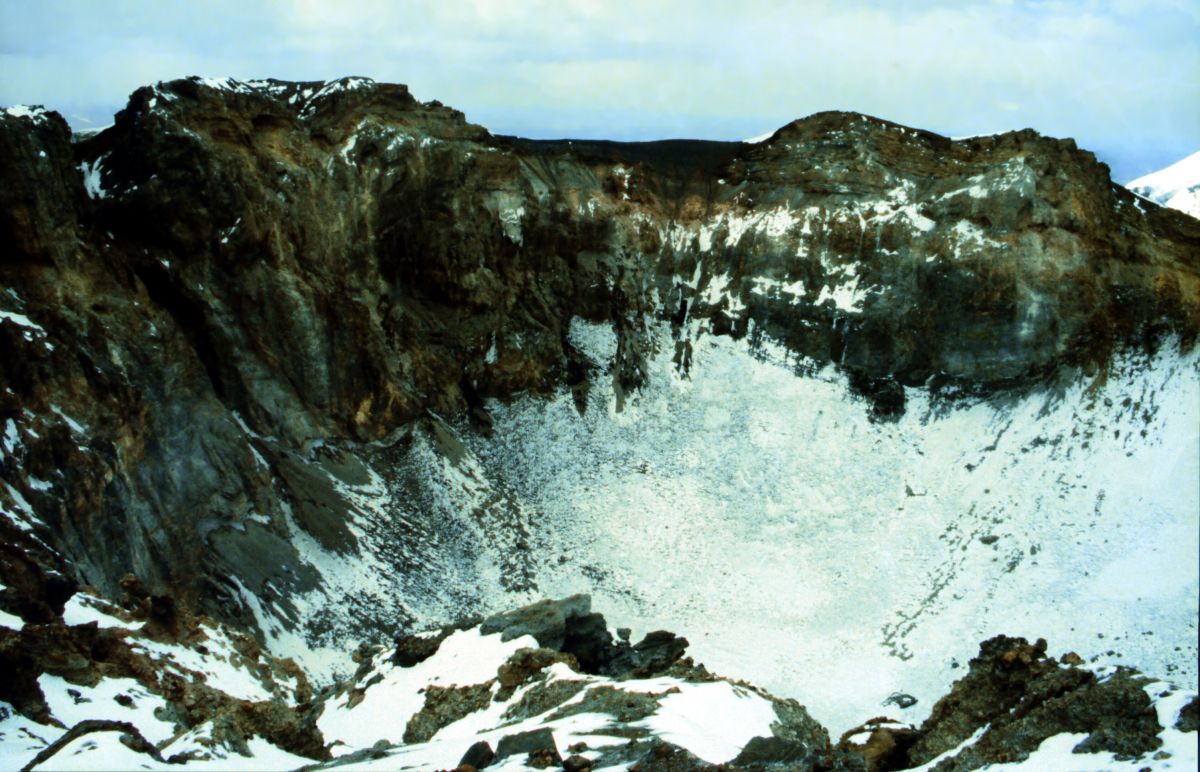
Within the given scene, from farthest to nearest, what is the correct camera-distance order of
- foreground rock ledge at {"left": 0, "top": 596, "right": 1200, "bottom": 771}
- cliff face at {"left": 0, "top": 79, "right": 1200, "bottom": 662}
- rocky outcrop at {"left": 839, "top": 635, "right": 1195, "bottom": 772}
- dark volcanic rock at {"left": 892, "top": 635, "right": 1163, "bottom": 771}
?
1. cliff face at {"left": 0, "top": 79, "right": 1200, "bottom": 662}
2. foreground rock ledge at {"left": 0, "top": 596, "right": 1200, "bottom": 771}
3. dark volcanic rock at {"left": 892, "top": 635, "right": 1163, "bottom": 771}
4. rocky outcrop at {"left": 839, "top": 635, "right": 1195, "bottom": 772}

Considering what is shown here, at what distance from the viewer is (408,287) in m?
50.1

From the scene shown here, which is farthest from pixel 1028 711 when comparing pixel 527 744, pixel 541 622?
pixel 541 622

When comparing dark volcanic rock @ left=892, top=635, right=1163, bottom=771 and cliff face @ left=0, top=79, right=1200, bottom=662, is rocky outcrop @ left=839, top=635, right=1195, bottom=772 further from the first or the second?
cliff face @ left=0, top=79, right=1200, bottom=662

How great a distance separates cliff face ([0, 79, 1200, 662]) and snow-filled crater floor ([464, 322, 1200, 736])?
1536mm

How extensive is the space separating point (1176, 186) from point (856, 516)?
87985 millimetres

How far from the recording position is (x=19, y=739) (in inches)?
842

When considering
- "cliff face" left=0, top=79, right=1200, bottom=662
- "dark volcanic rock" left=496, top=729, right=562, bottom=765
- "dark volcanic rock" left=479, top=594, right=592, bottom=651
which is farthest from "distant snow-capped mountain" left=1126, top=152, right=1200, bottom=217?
"dark volcanic rock" left=496, top=729, right=562, bottom=765

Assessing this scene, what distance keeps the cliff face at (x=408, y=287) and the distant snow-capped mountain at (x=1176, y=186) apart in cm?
6339

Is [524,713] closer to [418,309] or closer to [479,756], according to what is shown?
[479,756]

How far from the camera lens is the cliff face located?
38219mm

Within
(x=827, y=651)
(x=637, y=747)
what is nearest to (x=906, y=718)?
(x=827, y=651)

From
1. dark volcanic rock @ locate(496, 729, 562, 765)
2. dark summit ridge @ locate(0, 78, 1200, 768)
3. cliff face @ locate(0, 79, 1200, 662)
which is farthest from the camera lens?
cliff face @ locate(0, 79, 1200, 662)

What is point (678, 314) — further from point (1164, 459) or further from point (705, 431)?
point (1164, 459)

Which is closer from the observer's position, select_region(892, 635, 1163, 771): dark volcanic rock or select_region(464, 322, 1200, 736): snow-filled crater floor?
select_region(892, 635, 1163, 771): dark volcanic rock
